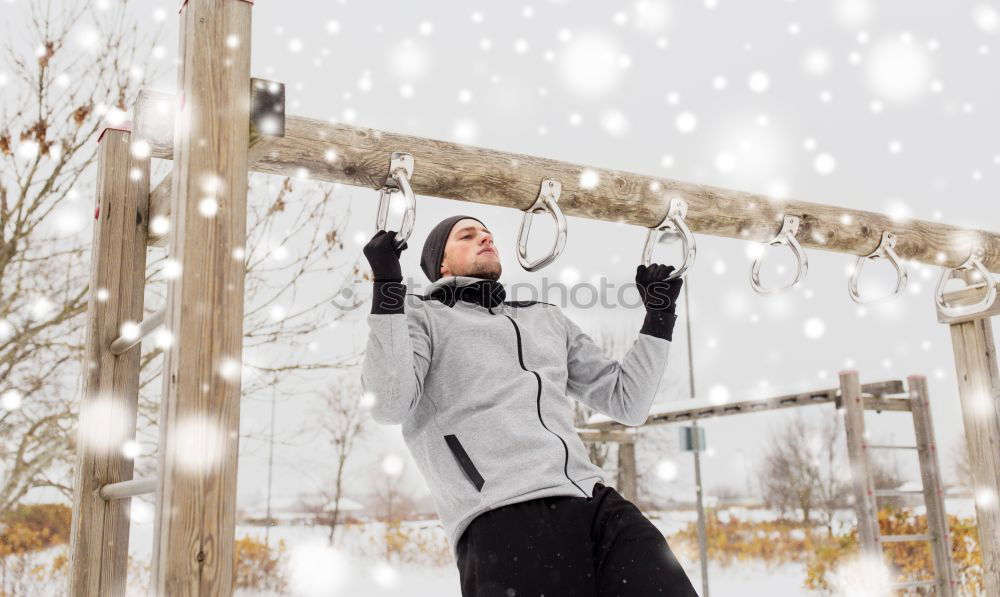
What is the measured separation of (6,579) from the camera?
489 centimetres

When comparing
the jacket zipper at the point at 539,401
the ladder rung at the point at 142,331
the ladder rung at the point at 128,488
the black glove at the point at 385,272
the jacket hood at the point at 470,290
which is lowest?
the ladder rung at the point at 128,488

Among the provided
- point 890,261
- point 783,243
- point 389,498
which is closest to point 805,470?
point 389,498

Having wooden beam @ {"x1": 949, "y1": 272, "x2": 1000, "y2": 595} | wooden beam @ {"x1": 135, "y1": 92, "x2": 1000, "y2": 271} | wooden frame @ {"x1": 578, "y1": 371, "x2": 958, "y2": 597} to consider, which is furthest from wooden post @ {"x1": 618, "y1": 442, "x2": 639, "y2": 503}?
wooden beam @ {"x1": 135, "y1": 92, "x2": 1000, "y2": 271}

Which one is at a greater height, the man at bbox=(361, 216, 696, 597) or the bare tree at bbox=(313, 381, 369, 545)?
the bare tree at bbox=(313, 381, 369, 545)

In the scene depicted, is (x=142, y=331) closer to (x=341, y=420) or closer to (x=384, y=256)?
(x=384, y=256)

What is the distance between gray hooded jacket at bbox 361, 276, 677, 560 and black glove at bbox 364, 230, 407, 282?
38 mm

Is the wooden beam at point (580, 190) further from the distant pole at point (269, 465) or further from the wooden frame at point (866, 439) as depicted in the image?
the wooden frame at point (866, 439)

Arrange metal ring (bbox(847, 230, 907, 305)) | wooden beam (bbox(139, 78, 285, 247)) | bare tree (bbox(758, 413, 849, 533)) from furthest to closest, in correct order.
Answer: bare tree (bbox(758, 413, 849, 533)) → metal ring (bbox(847, 230, 907, 305)) → wooden beam (bbox(139, 78, 285, 247))

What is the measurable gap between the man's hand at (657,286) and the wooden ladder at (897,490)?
3872 millimetres

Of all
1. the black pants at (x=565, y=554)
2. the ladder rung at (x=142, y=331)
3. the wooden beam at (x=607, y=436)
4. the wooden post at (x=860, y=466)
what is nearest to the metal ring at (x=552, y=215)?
the black pants at (x=565, y=554)

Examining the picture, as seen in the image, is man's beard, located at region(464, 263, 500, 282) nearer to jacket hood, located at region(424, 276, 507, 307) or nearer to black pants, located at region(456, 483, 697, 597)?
jacket hood, located at region(424, 276, 507, 307)

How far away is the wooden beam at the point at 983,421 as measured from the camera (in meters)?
2.76

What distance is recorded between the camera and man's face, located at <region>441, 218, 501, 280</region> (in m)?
2.06

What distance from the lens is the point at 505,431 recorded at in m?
1.69
